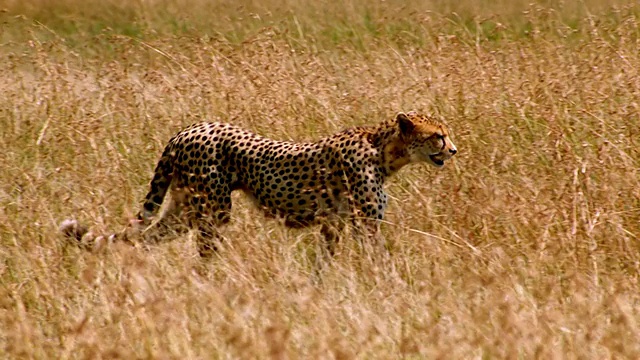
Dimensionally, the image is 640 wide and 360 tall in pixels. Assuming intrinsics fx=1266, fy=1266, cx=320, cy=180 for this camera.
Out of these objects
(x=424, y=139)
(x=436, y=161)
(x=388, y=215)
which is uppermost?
(x=424, y=139)

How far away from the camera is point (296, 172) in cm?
512

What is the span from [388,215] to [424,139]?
0.52 metres

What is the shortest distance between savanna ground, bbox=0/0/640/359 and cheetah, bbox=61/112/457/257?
123mm

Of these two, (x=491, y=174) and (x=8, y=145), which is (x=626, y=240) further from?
(x=8, y=145)

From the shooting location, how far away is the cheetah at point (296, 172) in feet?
16.5

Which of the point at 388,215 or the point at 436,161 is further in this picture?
the point at 388,215

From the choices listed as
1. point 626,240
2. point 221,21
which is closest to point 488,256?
point 626,240

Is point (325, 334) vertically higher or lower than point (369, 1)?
higher

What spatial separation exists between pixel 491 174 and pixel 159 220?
1.49m

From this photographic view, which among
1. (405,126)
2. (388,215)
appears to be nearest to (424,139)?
(405,126)

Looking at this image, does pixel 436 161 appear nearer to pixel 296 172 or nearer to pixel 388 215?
pixel 388 215

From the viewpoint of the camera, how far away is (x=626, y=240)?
4.80 meters

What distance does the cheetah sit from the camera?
502 cm

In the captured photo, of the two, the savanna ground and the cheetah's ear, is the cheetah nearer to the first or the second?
the cheetah's ear
